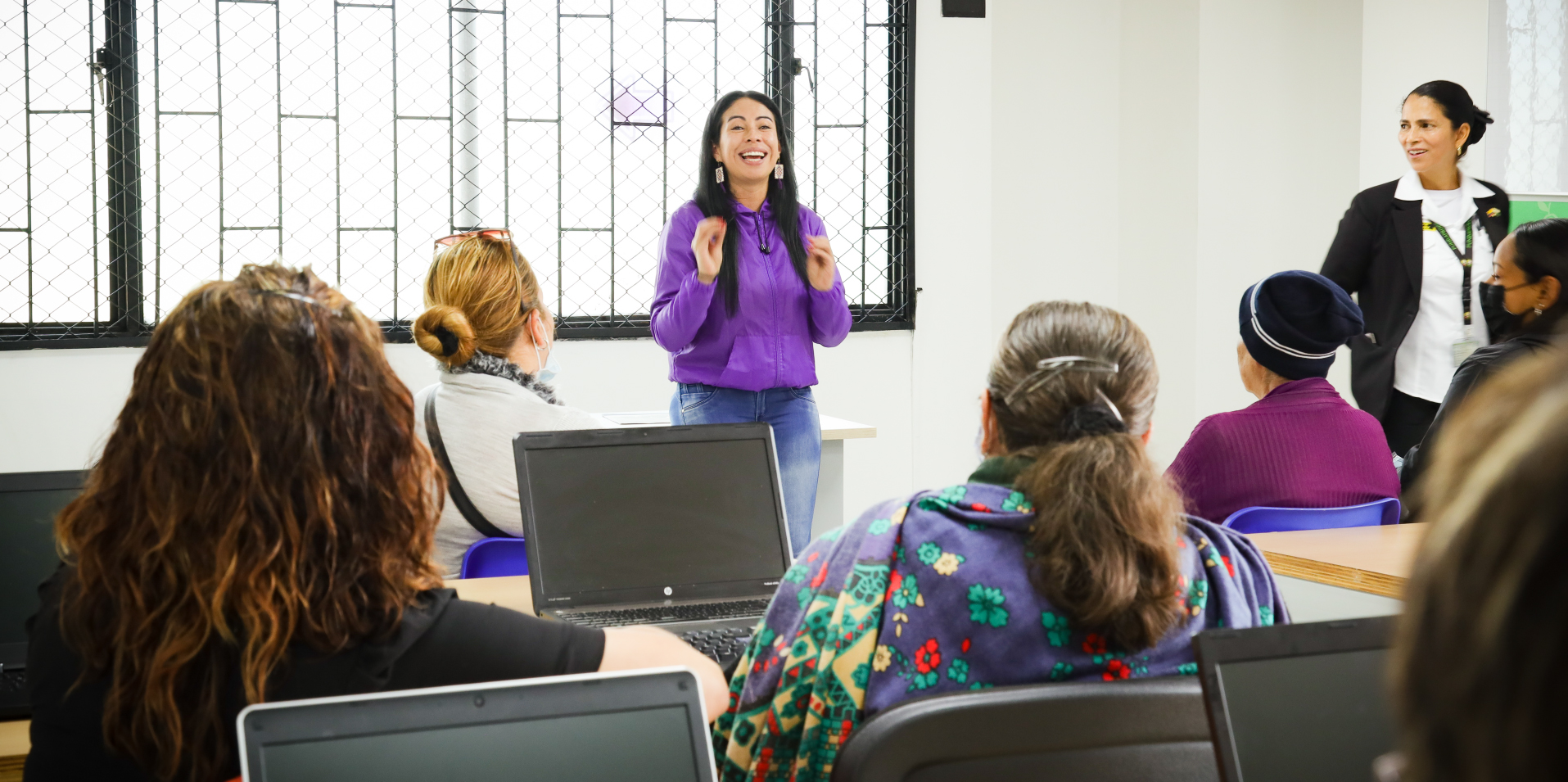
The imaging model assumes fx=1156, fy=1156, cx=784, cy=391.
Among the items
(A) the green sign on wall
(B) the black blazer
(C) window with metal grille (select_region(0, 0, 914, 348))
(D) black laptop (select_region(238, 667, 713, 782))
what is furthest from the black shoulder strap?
(A) the green sign on wall

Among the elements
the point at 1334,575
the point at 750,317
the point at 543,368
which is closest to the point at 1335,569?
the point at 1334,575

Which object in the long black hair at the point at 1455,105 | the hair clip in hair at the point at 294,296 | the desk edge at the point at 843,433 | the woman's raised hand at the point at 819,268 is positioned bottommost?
the desk edge at the point at 843,433

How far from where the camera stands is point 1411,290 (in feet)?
11.0

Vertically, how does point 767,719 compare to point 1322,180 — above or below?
below

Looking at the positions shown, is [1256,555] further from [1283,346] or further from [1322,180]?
[1322,180]

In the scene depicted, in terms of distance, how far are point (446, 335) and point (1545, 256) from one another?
94.1 inches

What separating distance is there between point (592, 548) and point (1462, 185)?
300 cm

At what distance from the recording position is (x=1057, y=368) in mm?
1173

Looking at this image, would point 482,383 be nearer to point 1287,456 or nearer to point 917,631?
point 917,631

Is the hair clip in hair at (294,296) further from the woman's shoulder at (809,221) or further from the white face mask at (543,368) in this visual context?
the woman's shoulder at (809,221)

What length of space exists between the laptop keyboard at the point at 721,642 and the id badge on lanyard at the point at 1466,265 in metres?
2.63

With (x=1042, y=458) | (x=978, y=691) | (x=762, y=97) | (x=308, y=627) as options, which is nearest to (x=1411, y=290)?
(x=762, y=97)

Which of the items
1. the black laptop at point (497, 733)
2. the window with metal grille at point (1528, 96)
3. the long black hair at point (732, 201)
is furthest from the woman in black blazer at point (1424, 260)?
the black laptop at point (497, 733)

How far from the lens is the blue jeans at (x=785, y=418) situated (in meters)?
2.92
